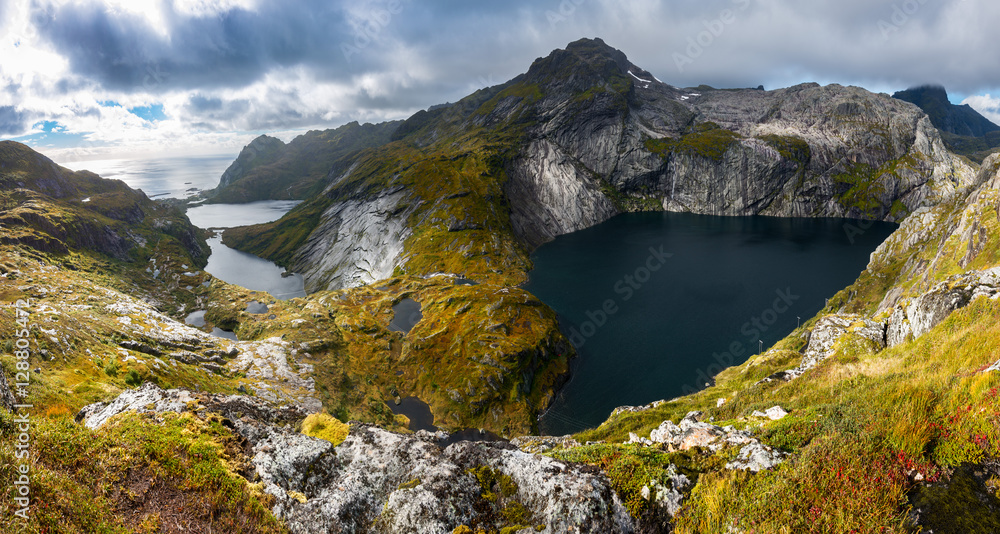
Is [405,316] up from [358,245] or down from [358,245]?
down

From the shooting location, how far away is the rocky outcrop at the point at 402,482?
1001cm

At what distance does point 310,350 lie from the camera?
Result: 249 ft

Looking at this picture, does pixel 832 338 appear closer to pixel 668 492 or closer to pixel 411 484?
pixel 668 492

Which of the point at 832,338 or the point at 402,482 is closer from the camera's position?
the point at 402,482

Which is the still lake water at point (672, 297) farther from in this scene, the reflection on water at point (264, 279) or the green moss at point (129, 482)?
the reflection on water at point (264, 279)

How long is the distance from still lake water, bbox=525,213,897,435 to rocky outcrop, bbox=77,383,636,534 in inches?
2135

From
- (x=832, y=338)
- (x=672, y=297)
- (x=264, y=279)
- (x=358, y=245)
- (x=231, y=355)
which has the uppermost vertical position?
(x=358, y=245)

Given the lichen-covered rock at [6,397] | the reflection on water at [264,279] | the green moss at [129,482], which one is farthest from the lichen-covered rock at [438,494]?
the reflection on water at [264,279]

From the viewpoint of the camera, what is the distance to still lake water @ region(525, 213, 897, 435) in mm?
69875

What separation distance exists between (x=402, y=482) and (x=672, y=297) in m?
102

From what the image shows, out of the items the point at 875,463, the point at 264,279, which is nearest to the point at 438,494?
the point at 875,463

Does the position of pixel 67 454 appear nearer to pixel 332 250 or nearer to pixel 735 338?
pixel 735 338

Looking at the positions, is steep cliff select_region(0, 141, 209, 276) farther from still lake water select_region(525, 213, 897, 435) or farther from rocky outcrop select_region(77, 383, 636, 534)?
rocky outcrop select_region(77, 383, 636, 534)

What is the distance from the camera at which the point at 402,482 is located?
12047 mm
